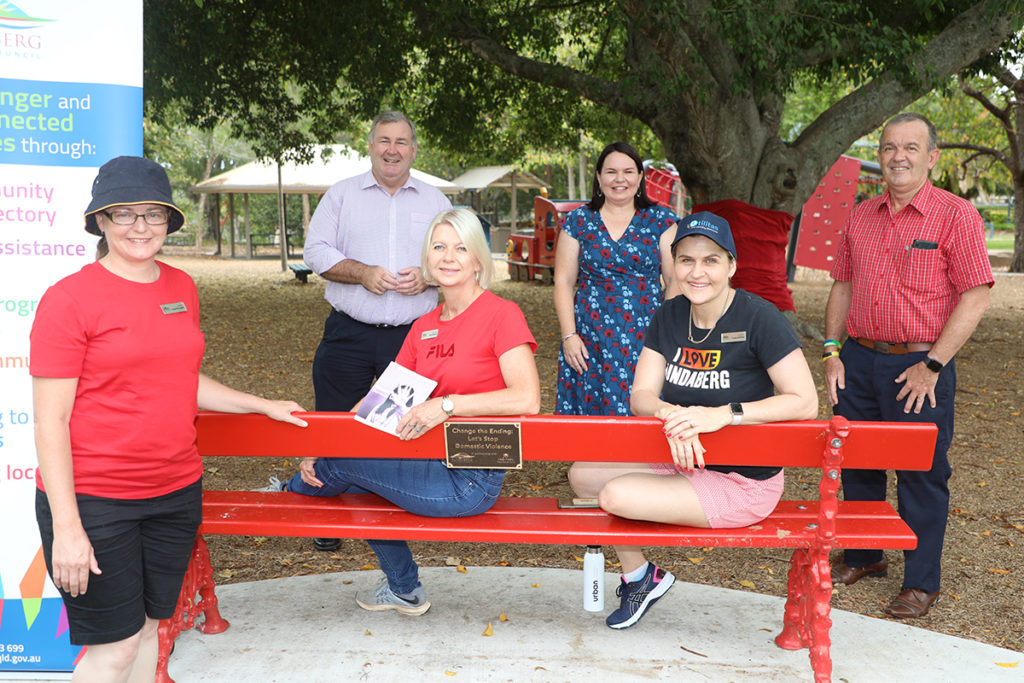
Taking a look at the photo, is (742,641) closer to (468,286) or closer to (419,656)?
(419,656)

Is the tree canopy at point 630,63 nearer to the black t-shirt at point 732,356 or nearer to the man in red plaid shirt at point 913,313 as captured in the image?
the man in red plaid shirt at point 913,313

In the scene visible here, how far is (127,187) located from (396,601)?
7.19 ft

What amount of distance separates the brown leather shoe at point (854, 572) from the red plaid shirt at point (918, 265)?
1242 millimetres

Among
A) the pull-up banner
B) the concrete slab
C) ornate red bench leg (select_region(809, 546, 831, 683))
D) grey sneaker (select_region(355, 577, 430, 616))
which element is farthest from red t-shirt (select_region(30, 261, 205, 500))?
ornate red bench leg (select_region(809, 546, 831, 683))

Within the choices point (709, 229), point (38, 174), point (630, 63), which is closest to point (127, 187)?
point (38, 174)

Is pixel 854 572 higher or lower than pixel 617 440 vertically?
lower

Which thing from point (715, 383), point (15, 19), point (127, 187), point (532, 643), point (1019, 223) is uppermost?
point (1019, 223)

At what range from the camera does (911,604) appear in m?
4.12

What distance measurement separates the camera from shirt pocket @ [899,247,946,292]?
399 cm

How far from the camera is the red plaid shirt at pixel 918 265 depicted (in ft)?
12.9

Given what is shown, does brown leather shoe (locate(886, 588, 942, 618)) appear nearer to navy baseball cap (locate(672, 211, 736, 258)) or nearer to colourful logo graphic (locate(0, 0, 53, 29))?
navy baseball cap (locate(672, 211, 736, 258))

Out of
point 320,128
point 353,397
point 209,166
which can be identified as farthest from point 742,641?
point 209,166

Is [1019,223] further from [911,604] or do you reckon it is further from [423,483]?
[423,483]

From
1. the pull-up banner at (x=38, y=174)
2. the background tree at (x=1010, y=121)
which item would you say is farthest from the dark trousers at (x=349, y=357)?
the background tree at (x=1010, y=121)
